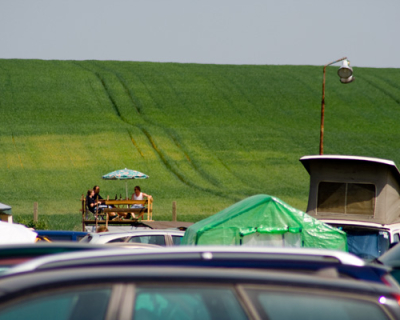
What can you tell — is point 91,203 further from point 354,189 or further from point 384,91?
point 384,91

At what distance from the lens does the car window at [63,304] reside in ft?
8.84

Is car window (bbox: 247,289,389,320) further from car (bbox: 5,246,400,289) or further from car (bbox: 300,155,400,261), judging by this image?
car (bbox: 300,155,400,261)

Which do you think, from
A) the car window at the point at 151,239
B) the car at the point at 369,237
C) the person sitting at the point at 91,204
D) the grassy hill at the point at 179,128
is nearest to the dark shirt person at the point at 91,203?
the person sitting at the point at 91,204

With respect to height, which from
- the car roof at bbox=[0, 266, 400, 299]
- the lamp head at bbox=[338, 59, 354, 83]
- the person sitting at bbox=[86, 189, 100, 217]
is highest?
the lamp head at bbox=[338, 59, 354, 83]

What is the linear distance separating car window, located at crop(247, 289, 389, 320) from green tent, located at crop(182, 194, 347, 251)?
8.65 meters

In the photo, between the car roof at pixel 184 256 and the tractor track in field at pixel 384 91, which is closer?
the car roof at pixel 184 256

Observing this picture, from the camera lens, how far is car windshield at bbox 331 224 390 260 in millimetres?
12133

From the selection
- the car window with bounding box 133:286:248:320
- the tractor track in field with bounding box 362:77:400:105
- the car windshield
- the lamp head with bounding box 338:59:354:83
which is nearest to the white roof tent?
the car windshield

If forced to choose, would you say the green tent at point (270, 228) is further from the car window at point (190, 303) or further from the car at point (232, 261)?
the car window at point (190, 303)

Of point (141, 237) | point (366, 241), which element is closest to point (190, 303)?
point (141, 237)

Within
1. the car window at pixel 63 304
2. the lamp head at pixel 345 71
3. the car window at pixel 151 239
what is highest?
the lamp head at pixel 345 71

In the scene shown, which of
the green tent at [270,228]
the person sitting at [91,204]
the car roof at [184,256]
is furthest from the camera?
the person sitting at [91,204]

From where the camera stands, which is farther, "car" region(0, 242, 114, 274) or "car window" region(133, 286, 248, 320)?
"car" region(0, 242, 114, 274)

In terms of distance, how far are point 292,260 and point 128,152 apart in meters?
46.8
